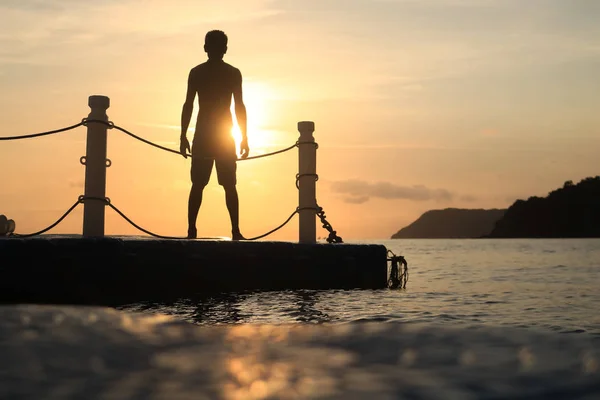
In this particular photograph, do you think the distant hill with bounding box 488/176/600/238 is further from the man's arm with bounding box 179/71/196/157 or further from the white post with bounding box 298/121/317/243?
the man's arm with bounding box 179/71/196/157

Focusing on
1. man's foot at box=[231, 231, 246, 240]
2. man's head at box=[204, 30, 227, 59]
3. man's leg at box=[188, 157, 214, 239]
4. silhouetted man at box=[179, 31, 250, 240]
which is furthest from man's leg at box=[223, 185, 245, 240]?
man's head at box=[204, 30, 227, 59]

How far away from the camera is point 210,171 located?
7.81 m

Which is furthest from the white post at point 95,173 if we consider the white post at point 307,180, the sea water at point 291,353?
the white post at point 307,180

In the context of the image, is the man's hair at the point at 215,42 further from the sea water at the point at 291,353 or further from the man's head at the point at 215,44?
the sea water at the point at 291,353

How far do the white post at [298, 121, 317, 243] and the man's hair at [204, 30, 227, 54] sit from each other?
1547 mm

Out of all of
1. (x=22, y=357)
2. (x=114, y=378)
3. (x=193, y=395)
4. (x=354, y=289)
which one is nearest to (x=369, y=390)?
(x=193, y=395)

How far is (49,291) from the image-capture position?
5426mm

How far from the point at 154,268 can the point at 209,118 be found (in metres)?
2.35

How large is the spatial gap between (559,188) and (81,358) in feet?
471

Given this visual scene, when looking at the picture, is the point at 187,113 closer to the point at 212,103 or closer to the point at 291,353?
the point at 212,103

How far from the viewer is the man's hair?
7.70 meters

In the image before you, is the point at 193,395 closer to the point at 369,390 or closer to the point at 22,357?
the point at 369,390

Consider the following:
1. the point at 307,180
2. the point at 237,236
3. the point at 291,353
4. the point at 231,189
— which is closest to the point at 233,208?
the point at 231,189

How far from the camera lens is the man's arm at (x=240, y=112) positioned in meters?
7.89
